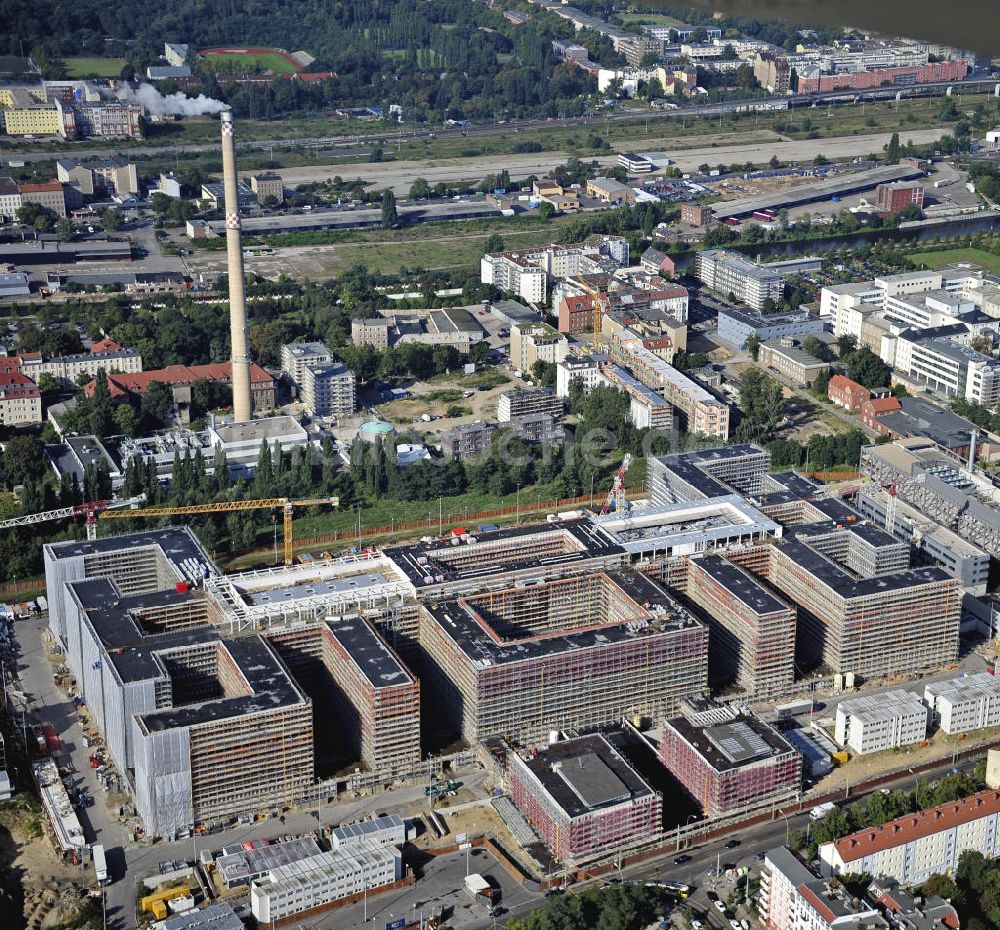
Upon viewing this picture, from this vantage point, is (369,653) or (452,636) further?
(452,636)

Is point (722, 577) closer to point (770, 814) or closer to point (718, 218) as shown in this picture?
point (770, 814)

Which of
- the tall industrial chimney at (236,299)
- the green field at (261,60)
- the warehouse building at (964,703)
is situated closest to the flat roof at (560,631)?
the warehouse building at (964,703)

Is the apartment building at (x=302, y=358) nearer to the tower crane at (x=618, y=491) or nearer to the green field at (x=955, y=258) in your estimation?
the tower crane at (x=618, y=491)

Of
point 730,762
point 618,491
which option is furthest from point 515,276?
point 730,762

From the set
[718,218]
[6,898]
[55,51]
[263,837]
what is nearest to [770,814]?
[263,837]

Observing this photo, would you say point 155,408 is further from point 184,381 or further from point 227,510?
point 227,510
